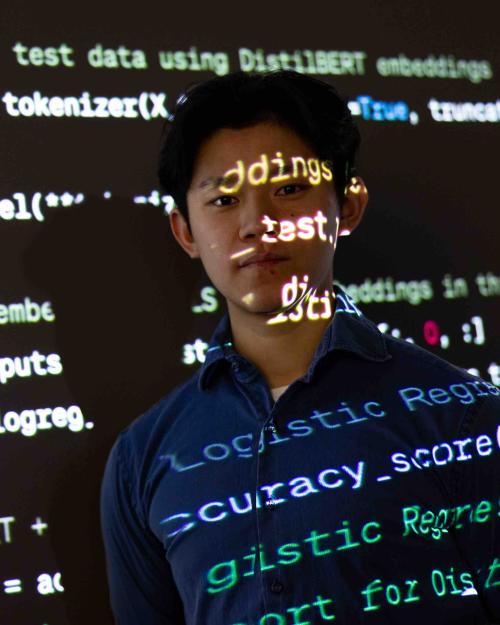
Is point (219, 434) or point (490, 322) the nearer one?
point (219, 434)

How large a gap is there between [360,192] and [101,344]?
0.55 meters

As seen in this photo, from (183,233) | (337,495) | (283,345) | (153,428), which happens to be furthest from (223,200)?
(337,495)

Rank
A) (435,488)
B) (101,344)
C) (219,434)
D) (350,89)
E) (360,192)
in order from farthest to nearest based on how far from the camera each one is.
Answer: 1. (350,89)
2. (101,344)
3. (360,192)
4. (219,434)
5. (435,488)

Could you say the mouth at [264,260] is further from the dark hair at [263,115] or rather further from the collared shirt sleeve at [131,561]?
the collared shirt sleeve at [131,561]

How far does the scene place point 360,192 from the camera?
5.06 feet

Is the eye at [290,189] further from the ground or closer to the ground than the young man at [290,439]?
further from the ground

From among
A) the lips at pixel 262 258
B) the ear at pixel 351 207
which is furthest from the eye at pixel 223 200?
the ear at pixel 351 207

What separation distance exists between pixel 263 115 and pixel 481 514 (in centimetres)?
71

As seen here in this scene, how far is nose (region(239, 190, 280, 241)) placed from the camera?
138 cm

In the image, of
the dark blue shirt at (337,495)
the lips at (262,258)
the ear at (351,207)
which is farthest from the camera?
the ear at (351,207)

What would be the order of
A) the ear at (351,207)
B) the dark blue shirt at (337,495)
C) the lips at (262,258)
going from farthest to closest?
the ear at (351,207) < the lips at (262,258) < the dark blue shirt at (337,495)

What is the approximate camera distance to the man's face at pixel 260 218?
138cm

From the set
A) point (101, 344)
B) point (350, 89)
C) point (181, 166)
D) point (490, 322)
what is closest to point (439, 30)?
point (350, 89)

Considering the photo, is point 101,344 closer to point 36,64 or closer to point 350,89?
point 36,64
